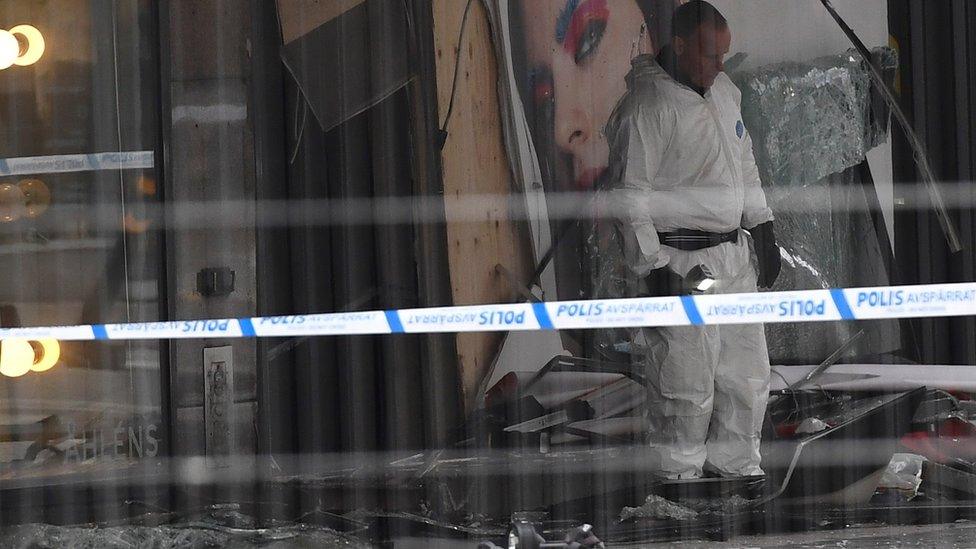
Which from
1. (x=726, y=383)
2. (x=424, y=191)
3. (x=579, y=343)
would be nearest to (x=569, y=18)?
(x=424, y=191)

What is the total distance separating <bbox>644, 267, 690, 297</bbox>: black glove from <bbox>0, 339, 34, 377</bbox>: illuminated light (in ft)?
7.17

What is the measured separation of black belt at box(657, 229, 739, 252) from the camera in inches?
137

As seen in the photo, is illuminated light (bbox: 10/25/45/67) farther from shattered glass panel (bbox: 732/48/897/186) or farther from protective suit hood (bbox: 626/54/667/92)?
shattered glass panel (bbox: 732/48/897/186)

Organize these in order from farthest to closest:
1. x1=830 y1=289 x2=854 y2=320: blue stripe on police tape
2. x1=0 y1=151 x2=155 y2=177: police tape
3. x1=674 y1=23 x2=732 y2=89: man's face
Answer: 1. x1=0 y1=151 x2=155 y2=177: police tape
2. x1=674 y1=23 x2=732 y2=89: man's face
3. x1=830 y1=289 x2=854 y2=320: blue stripe on police tape

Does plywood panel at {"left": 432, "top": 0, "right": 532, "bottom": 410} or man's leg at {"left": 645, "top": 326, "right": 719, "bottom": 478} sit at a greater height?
plywood panel at {"left": 432, "top": 0, "right": 532, "bottom": 410}

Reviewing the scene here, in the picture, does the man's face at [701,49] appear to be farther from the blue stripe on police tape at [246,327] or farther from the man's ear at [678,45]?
the blue stripe on police tape at [246,327]

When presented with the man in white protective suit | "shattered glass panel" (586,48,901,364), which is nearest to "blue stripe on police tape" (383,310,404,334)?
"shattered glass panel" (586,48,901,364)

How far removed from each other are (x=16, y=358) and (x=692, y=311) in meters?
2.37

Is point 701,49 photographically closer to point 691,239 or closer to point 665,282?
point 691,239

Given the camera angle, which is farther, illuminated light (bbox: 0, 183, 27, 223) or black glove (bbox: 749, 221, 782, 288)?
illuminated light (bbox: 0, 183, 27, 223)

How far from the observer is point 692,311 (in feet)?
11.3

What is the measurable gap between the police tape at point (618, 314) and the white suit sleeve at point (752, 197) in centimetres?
29

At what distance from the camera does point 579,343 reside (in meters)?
3.48

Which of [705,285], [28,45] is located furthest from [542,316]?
[28,45]
